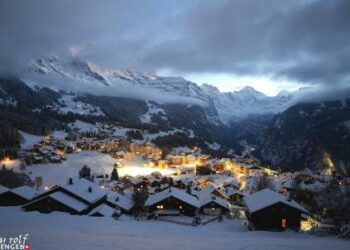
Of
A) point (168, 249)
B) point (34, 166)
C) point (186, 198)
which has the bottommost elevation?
point (168, 249)

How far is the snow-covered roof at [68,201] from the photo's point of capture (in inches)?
2400

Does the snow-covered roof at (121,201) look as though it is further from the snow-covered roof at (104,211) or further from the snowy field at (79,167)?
the snowy field at (79,167)

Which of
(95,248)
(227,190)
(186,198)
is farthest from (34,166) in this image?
(95,248)

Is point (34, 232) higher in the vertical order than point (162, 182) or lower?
lower

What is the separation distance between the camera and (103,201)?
73.5 metres

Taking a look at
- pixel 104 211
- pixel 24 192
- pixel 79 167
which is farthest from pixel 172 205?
pixel 79 167

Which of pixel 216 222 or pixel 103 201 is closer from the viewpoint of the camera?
pixel 216 222

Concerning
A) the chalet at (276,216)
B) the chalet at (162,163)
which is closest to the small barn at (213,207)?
the chalet at (276,216)

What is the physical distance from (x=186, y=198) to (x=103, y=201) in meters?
17.6

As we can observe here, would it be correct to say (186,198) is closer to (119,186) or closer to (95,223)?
(95,223)

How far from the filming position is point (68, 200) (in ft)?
206

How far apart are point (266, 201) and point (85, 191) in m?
35.5

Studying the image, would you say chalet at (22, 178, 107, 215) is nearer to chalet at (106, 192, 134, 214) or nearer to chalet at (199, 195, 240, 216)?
chalet at (106, 192, 134, 214)

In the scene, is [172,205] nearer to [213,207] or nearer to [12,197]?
[213,207]
